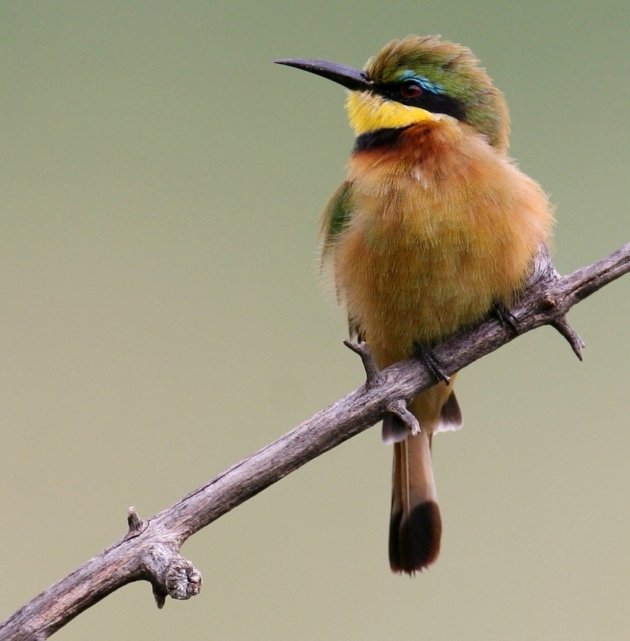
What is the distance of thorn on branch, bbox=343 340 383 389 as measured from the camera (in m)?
1.69

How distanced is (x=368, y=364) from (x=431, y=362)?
0.23 metres

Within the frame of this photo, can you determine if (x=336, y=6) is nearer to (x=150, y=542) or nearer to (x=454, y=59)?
(x=454, y=59)

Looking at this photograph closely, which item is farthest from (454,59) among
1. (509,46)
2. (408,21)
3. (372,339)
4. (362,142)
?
(408,21)

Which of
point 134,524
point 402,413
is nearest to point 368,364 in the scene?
point 402,413

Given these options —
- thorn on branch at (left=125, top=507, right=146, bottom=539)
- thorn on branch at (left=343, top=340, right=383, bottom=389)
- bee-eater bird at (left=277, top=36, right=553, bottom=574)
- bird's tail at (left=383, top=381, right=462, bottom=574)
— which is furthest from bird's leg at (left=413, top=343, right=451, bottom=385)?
thorn on branch at (left=125, top=507, right=146, bottom=539)

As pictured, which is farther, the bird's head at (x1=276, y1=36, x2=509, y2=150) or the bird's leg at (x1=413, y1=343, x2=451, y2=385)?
the bird's head at (x1=276, y1=36, x2=509, y2=150)

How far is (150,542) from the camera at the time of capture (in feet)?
5.31

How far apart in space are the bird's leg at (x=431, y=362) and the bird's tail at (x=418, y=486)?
0.79 ft

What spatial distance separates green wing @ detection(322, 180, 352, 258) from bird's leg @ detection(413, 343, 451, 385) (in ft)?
0.80

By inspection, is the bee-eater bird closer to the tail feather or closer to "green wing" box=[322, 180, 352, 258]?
"green wing" box=[322, 180, 352, 258]

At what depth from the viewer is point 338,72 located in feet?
6.94

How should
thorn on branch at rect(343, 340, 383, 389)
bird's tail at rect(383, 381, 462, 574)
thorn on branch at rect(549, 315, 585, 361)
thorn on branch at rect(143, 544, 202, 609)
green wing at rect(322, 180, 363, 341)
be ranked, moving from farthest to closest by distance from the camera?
bird's tail at rect(383, 381, 462, 574), green wing at rect(322, 180, 363, 341), thorn on branch at rect(549, 315, 585, 361), thorn on branch at rect(343, 340, 383, 389), thorn on branch at rect(143, 544, 202, 609)

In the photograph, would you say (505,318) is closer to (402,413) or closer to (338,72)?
(402,413)

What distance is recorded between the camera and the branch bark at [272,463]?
5.19ft
